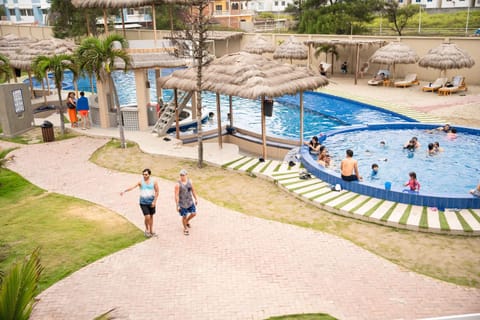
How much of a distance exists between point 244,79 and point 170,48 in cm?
679

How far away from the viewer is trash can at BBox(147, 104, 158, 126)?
68.9ft

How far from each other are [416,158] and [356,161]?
4801 mm

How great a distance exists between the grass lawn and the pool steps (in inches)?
197

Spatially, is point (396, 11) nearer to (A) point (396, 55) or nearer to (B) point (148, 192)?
(A) point (396, 55)

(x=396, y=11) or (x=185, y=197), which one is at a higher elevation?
(x=396, y=11)

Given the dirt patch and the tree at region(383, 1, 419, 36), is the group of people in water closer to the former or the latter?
the dirt patch

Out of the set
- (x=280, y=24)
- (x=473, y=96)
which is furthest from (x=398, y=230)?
(x=280, y=24)

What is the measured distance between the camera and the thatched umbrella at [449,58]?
86.4 feet

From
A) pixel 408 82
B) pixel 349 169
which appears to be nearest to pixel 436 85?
pixel 408 82

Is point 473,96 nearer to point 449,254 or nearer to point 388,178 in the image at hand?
point 388,178

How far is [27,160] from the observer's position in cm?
1633

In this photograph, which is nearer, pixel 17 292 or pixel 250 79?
pixel 17 292

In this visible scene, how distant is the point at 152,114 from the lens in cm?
2108

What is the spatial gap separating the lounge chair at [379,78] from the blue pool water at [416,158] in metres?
11.3
